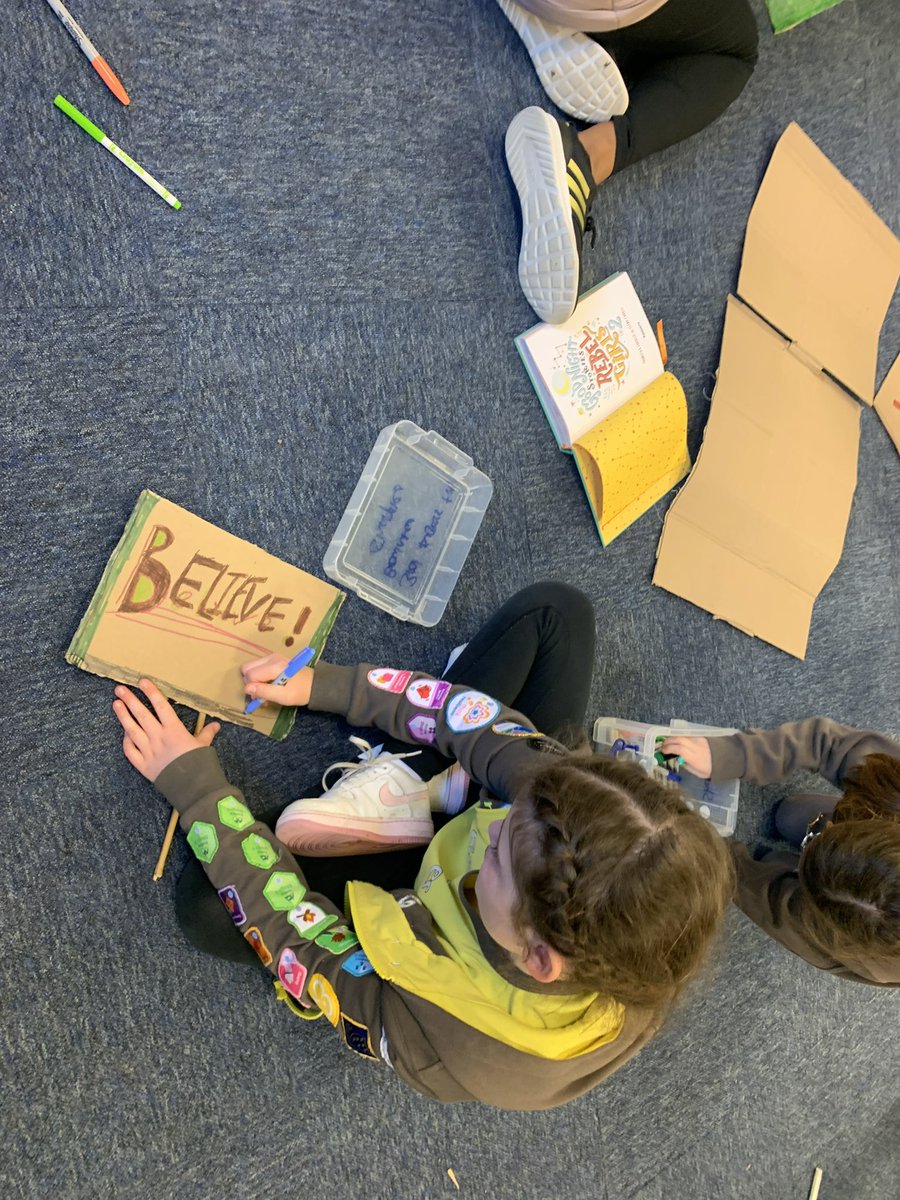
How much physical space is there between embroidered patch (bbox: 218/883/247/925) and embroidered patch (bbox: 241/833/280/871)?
1.2 inches

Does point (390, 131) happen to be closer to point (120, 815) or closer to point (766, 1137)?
point (120, 815)

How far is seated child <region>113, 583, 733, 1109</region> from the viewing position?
22.7 inches

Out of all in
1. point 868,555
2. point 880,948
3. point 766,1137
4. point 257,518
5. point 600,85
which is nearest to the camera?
point 880,948

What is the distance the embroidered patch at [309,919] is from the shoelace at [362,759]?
0.14 metres

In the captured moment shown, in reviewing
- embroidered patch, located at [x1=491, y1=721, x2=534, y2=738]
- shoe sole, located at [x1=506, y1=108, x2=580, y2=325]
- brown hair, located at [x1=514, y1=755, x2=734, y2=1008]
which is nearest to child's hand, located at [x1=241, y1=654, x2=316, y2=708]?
embroidered patch, located at [x1=491, y1=721, x2=534, y2=738]

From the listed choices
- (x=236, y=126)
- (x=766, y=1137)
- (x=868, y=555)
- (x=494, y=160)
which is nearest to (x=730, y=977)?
(x=766, y=1137)

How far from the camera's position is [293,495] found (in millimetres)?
931

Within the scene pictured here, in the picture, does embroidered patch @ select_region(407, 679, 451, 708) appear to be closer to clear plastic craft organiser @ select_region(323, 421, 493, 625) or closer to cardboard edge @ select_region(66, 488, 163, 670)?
clear plastic craft organiser @ select_region(323, 421, 493, 625)

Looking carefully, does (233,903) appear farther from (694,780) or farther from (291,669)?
(694,780)

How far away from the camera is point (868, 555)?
135 centimetres

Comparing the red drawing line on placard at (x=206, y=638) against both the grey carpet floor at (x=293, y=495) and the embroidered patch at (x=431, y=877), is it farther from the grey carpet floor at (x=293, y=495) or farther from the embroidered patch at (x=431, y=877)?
the embroidered patch at (x=431, y=877)

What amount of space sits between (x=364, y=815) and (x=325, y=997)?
0.17 metres

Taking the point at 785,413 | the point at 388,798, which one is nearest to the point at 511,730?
the point at 388,798

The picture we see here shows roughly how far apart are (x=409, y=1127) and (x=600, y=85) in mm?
1299
